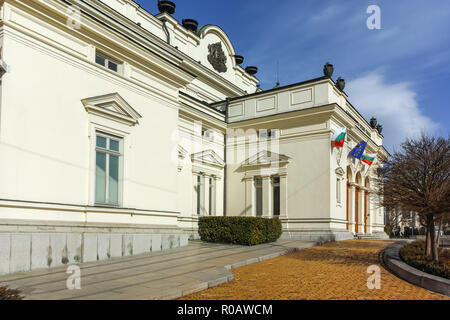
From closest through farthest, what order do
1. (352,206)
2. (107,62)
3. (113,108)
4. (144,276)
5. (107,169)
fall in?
(144,276)
(107,169)
(113,108)
(107,62)
(352,206)

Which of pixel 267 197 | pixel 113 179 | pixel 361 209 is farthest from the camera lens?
pixel 361 209

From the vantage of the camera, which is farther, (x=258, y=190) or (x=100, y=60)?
(x=258, y=190)

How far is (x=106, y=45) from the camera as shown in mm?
12695

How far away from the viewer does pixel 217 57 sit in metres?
26.3

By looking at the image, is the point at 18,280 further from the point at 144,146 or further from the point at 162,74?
the point at 162,74

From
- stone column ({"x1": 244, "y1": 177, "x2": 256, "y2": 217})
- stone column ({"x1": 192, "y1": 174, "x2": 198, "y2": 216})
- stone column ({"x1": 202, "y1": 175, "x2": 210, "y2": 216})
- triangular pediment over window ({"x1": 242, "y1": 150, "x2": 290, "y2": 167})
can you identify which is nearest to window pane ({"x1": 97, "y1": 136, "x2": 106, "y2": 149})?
stone column ({"x1": 192, "y1": 174, "x2": 198, "y2": 216})

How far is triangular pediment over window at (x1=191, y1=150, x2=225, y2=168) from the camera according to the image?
63.8ft

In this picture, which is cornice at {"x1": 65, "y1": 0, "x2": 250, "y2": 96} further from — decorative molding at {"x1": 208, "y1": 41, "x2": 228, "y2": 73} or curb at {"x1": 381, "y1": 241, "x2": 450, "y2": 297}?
curb at {"x1": 381, "y1": 241, "x2": 450, "y2": 297}

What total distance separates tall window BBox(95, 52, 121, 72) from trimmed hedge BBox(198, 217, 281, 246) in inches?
278

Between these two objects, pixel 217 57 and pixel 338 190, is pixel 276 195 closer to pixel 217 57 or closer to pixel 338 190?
pixel 338 190

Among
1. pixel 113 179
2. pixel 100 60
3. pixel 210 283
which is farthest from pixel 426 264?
pixel 100 60

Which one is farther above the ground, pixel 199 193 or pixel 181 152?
pixel 181 152

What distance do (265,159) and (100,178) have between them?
10.7 m

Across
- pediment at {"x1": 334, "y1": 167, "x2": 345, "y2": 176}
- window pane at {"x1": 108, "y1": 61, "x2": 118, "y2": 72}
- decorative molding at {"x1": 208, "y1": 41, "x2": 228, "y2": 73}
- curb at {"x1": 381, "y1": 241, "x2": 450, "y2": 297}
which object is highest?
decorative molding at {"x1": 208, "y1": 41, "x2": 228, "y2": 73}
